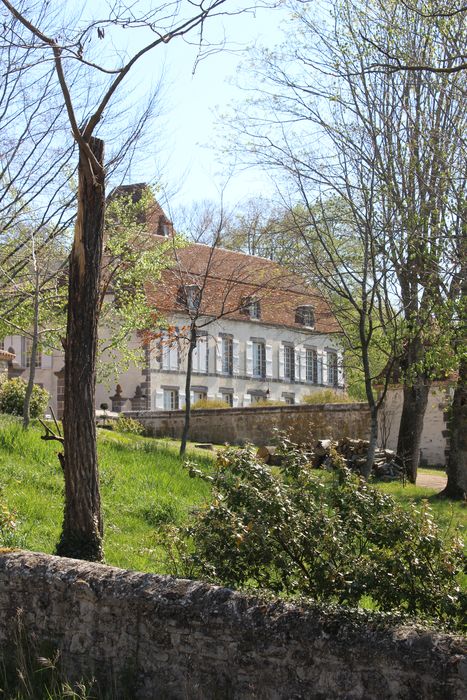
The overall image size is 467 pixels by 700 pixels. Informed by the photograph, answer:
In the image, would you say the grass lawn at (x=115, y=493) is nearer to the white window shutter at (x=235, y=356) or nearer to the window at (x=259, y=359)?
the white window shutter at (x=235, y=356)

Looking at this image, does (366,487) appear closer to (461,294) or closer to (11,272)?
(461,294)

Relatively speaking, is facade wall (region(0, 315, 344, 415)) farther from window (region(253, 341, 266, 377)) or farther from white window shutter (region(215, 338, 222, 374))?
window (region(253, 341, 266, 377))

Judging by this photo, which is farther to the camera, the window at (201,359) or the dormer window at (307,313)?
the window at (201,359)

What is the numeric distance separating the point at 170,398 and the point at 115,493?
33.8 m

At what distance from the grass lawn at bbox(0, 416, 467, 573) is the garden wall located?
887 cm

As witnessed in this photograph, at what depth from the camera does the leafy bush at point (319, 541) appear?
16.2 ft

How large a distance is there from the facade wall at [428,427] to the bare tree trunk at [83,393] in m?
17.8

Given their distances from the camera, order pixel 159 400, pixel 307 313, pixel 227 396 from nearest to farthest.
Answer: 1. pixel 307 313
2. pixel 159 400
3. pixel 227 396

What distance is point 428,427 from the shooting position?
84.5 ft

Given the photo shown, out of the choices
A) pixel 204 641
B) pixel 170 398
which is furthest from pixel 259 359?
pixel 204 641

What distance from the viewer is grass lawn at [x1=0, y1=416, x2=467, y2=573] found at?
8.66 meters

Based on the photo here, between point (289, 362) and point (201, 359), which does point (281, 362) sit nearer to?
point (289, 362)

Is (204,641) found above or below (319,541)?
below

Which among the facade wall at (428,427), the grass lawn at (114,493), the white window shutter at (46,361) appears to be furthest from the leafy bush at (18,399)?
the white window shutter at (46,361)
